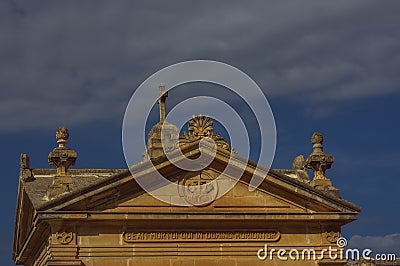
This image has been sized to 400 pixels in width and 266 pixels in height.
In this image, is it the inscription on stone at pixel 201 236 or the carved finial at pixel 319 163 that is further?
the carved finial at pixel 319 163

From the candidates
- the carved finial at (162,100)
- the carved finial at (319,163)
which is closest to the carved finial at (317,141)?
the carved finial at (319,163)

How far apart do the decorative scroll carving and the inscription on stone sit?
143cm

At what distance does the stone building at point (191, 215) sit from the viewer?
2491cm

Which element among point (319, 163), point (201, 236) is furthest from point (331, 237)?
point (201, 236)

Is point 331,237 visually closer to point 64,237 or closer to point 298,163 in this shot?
point 298,163

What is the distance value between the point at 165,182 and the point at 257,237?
3041mm

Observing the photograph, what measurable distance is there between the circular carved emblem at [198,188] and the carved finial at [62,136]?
338 cm

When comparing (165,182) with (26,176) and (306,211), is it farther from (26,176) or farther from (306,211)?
(26,176)

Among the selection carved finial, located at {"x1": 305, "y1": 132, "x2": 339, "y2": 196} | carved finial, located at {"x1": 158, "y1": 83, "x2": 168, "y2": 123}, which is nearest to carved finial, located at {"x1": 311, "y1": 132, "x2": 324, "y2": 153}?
carved finial, located at {"x1": 305, "y1": 132, "x2": 339, "y2": 196}

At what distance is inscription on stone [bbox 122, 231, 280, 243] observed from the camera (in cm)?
A: 2541

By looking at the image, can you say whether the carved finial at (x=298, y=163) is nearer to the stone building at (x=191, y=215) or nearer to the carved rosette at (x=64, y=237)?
the stone building at (x=191, y=215)

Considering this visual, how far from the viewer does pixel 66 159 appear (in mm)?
25594

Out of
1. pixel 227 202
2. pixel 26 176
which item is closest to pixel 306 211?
pixel 227 202

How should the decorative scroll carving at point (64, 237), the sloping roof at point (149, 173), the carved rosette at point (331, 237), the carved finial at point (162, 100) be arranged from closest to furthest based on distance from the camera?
1. the sloping roof at point (149, 173)
2. the decorative scroll carving at point (64, 237)
3. the carved rosette at point (331, 237)
4. the carved finial at point (162, 100)
